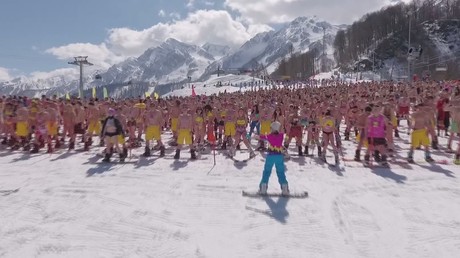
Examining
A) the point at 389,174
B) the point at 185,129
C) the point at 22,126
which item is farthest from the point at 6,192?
the point at 389,174

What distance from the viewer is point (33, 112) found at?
1301 cm

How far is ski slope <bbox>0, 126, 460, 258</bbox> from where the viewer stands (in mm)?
5379

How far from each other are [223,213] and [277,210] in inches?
36.3

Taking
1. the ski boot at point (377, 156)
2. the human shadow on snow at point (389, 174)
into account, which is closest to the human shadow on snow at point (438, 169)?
the human shadow on snow at point (389, 174)

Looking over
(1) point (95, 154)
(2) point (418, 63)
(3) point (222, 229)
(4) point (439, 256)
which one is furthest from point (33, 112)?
(2) point (418, 63)

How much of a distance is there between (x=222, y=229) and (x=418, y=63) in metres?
76.0

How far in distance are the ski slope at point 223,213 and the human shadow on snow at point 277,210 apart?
17 mm

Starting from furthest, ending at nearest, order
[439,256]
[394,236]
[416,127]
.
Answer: [416,127] → [394,236] → [439,256]

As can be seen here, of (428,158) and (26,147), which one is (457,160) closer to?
(428,158)

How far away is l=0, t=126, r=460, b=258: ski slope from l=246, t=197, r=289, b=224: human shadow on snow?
0.02 m

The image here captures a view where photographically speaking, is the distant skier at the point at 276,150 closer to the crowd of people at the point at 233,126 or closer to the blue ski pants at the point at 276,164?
the blue ski pants at the point at 276,164

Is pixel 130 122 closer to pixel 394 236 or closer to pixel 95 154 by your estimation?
pixel 95 154

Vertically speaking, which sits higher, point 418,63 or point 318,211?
point 418,63

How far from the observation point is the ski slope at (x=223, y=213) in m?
5.38
